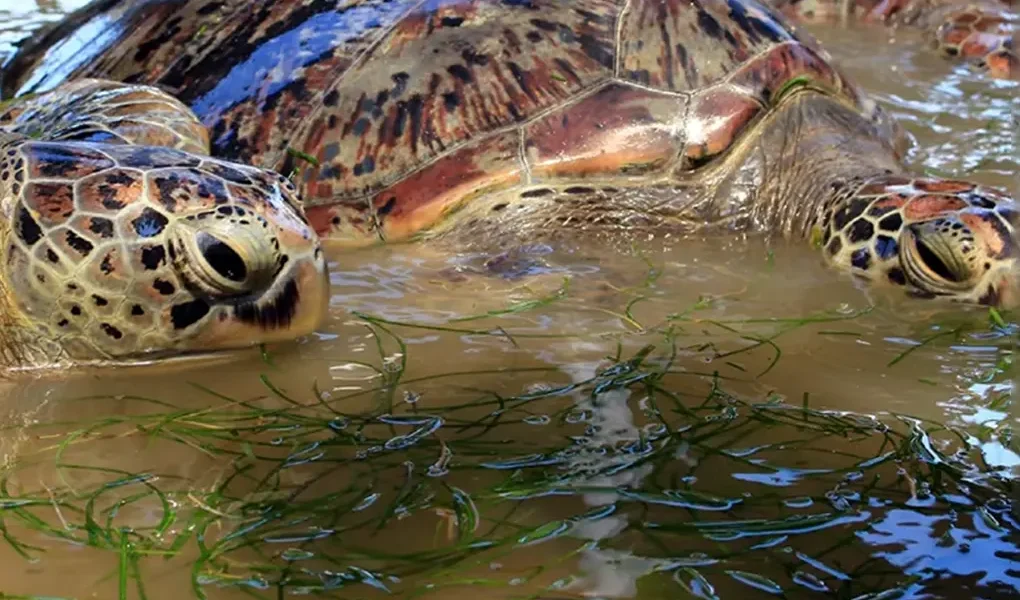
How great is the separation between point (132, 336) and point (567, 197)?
158cm

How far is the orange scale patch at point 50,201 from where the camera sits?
2.39 m

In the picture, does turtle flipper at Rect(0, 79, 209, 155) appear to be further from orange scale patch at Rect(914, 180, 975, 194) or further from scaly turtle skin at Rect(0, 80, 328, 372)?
orange scale patch at Rect(914, 180, 975, 194)

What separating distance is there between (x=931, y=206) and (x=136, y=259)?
2373 mm

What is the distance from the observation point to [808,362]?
255 cm

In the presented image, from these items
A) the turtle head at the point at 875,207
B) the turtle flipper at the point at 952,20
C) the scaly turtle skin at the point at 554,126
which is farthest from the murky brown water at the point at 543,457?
the turtle flipper at the point at 952,20

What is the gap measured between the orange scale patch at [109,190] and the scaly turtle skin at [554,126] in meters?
1.12

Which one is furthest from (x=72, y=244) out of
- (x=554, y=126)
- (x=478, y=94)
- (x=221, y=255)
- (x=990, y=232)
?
(x=990, y=232)

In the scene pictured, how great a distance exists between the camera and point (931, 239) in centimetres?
315

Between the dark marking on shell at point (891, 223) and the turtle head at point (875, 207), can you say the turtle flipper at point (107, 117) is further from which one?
the dark marking on shell at point (891, 223)

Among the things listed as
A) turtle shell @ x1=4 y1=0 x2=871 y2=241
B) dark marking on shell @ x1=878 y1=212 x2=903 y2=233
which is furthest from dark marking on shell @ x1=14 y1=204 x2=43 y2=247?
dark marking on shell @ x1=878 y1=212 x2=903 y2=233

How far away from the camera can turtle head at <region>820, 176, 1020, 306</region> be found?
3.03 metres

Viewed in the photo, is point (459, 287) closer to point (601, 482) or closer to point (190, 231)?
point (190, 231)

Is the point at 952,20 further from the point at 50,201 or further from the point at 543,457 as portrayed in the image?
the point at 50,201

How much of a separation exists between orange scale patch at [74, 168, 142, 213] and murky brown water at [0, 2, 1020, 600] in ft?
1.35
